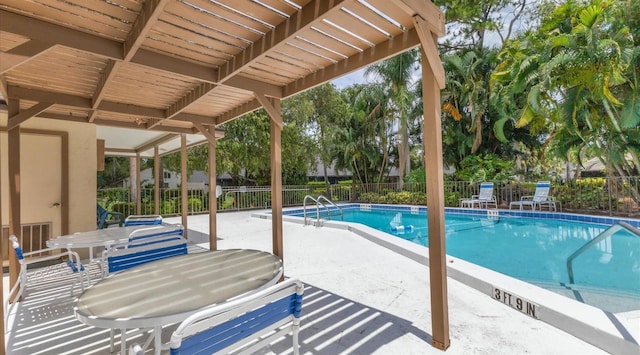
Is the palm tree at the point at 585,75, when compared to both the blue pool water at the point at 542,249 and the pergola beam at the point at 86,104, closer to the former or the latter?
the blue pool water at the point at 542,249

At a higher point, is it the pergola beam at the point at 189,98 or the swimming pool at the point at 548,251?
the pergola beam at the point at 189,98

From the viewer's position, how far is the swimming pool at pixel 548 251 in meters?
3.93

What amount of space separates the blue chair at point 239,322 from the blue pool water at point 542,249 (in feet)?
13.7

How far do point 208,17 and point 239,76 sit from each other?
1129mm

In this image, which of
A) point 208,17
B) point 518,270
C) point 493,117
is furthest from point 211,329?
point 493,117

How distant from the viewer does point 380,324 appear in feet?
8.77

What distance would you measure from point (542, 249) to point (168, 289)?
694cm

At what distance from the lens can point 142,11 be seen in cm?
236

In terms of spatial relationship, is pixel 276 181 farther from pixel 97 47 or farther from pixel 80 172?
pixel 80 172

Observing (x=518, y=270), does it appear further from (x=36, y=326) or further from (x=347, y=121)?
(x=347, y=121)

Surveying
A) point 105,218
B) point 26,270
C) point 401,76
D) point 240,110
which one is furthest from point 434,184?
point 401,76

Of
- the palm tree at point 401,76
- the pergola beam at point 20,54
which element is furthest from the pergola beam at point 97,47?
the palm tree at point 401,76

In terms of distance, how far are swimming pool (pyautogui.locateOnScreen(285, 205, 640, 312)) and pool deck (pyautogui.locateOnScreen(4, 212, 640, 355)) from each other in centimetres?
150

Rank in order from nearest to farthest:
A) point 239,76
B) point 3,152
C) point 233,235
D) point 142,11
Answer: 1. point 142,11
2. point 239,76
3. point 3,152
4. point 233,235
